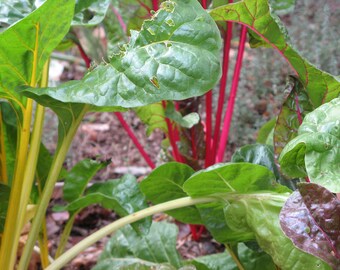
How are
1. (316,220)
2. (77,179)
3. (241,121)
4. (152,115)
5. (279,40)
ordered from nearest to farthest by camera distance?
(316,220)
(279,40)
(77,179)
(152,115)
(241,121)

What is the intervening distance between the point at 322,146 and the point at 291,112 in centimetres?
29

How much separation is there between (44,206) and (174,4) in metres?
0.50

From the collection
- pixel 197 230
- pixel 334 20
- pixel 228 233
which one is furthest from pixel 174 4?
pixel 334 20

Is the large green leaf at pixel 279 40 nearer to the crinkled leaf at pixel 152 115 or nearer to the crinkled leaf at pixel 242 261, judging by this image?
the crinkled leaf at pixel 242 261

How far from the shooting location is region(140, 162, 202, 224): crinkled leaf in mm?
1158

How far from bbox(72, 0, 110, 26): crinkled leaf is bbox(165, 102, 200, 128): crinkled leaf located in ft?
1.10

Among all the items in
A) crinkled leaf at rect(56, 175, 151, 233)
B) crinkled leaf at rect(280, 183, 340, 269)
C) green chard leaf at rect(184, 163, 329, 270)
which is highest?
crinkled leaf at rect(280, 183, 340, 269)

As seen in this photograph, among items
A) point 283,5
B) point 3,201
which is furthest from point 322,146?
point 283,5

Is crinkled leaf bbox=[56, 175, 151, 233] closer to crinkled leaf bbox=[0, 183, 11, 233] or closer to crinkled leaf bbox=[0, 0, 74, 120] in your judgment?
crinkled leaf bbox=[0, 183, 11, 233]

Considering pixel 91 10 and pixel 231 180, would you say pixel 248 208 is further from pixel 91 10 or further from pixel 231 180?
pixel 91 10

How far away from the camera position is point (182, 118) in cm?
143

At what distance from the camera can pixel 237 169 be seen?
1008mm

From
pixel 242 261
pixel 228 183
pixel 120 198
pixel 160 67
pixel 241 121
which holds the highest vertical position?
pixel 160 67

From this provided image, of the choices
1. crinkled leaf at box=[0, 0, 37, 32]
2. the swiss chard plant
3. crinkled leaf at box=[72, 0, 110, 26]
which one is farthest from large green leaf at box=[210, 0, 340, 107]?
crinkled leaf at box=[0, 0, 37, 32]
